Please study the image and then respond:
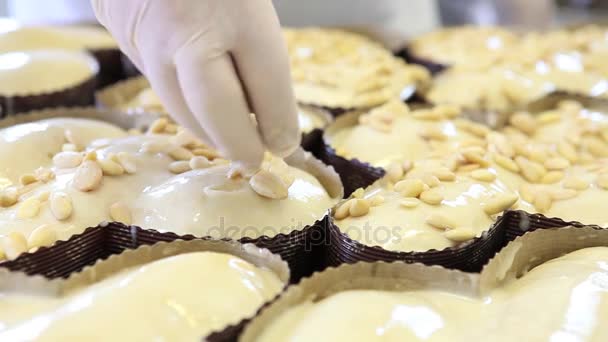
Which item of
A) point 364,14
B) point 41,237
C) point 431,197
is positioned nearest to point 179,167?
point 41,237

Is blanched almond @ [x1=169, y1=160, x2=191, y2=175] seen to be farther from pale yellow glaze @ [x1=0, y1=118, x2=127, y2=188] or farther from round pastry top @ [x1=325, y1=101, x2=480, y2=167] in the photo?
round pastry top @ [x1=325, y1=101, x2=480, y2=167]

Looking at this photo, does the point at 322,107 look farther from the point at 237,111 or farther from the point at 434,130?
the point at 237,111

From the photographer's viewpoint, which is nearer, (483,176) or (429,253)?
(429,253)

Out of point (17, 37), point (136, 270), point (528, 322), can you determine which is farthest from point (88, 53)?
point (528, 322)

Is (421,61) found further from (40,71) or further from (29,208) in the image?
(29,208)

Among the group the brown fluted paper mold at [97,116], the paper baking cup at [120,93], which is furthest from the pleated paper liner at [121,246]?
the paper baking cup at [120,93]
